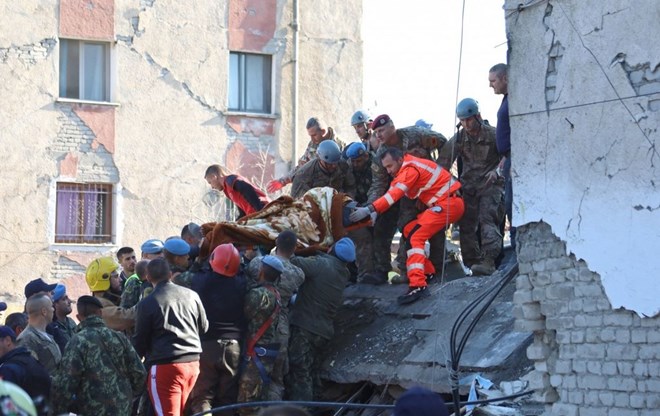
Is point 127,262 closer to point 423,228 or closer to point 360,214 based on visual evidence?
point 360,214

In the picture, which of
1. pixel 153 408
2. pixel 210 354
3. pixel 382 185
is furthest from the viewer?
pixel 382 185

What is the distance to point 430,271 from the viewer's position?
12.9m

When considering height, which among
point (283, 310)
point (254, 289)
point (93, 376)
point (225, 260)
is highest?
point (225, 260)

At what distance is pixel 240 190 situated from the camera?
Answer: 44.8 ft

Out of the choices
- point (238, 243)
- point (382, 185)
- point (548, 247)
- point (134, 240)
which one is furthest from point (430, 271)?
point (134, 240)

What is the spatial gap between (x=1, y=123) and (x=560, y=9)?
49.6ft

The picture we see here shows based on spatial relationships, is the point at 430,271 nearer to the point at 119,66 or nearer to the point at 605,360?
the point at 605,360

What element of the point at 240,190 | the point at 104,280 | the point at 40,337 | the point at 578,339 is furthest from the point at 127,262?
the point at 578,339

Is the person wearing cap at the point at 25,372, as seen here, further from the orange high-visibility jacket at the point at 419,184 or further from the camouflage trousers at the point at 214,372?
the orange high-visibility jacket at the point at 419,184

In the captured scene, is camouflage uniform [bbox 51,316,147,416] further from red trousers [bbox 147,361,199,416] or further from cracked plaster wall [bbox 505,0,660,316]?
cracked plaster wall [bbox 505,0,660,316]

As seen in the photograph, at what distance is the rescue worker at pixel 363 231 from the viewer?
13.8m

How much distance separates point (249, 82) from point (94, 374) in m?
15.8

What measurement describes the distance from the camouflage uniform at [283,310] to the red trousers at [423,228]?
4.25 ft

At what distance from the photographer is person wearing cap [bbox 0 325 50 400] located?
857 cm
